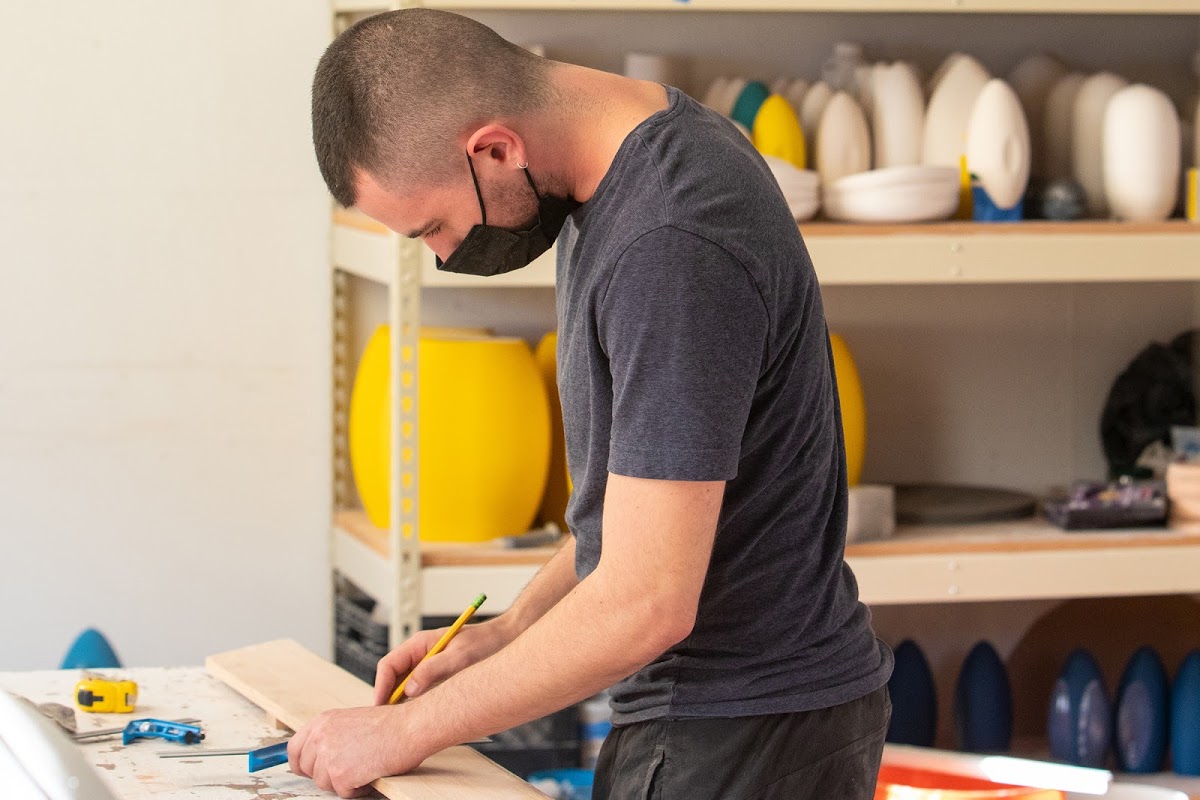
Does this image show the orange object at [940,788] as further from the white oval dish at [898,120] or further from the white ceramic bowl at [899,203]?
the white oval dish at [898,120]

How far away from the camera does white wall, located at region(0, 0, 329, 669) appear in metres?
2.33

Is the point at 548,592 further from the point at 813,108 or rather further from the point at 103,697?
the point at 813,108

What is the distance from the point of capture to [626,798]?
1.11 metres

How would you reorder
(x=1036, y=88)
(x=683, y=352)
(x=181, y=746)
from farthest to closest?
(x=1036, y=88) → (x=181, y=746) → (x=683, y=352)

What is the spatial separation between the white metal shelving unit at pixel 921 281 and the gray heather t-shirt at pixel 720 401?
938mm

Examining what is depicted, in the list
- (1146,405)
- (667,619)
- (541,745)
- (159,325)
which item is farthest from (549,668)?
(1146,405)

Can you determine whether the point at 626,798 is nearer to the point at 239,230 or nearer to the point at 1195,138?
the point at 239,230

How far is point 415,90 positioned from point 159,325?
1.50m

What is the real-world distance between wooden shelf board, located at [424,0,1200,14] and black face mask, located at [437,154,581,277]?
956 millimetres

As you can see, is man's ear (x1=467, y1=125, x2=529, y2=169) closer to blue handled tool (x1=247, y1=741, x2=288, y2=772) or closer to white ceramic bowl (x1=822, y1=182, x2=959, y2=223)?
blue handled tool (x1=247, y1=741, x2=288, y2=772)

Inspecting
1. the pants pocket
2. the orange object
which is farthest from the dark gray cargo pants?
the orange object

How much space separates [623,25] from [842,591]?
1.52m

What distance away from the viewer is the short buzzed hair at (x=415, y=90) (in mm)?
1015

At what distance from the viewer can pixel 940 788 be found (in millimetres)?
2078
